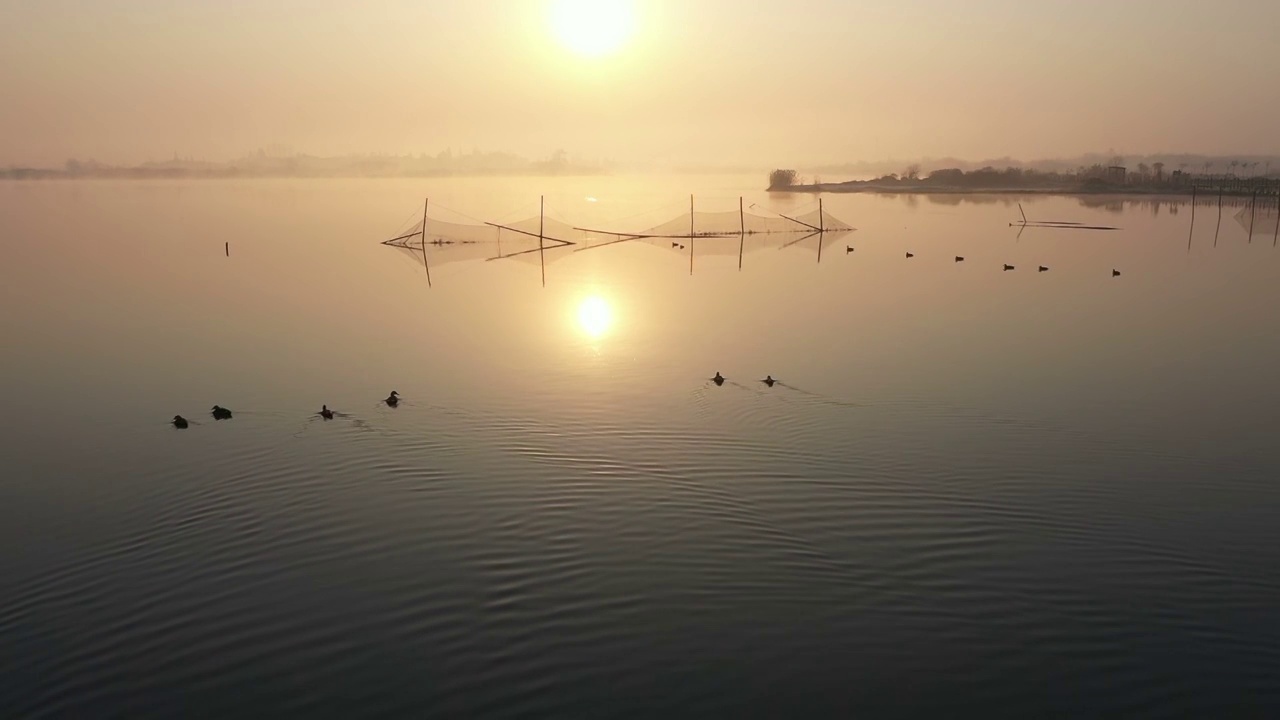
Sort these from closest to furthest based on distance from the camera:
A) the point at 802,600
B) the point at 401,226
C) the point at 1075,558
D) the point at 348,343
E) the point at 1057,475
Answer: the point at 802,600 → the point at 1075,558 → the point at 1057,475 → the point at 348,343 → the point at 401,226

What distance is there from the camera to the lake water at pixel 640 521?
8.43m

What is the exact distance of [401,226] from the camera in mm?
84688

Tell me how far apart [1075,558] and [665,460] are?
634cm

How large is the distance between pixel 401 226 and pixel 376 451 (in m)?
73.3

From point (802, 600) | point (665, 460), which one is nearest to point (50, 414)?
point (665, 460)

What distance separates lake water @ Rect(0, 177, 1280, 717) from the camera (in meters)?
8.43

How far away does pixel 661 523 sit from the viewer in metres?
12.0

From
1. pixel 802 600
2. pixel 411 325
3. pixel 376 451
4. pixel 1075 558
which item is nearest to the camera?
pixel 802 600

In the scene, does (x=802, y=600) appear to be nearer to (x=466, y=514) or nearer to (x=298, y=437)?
(x=466, y=514)

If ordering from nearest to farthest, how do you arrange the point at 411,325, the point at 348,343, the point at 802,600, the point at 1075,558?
the point at 802,600
the point at 1075,558
the point at 348,343
the point at 411,325

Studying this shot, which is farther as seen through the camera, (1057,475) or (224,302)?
(224,302)

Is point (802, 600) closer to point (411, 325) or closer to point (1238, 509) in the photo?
point (1238, 509)

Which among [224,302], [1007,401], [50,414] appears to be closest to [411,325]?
[224,302]

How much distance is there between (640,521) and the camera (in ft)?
39.4
